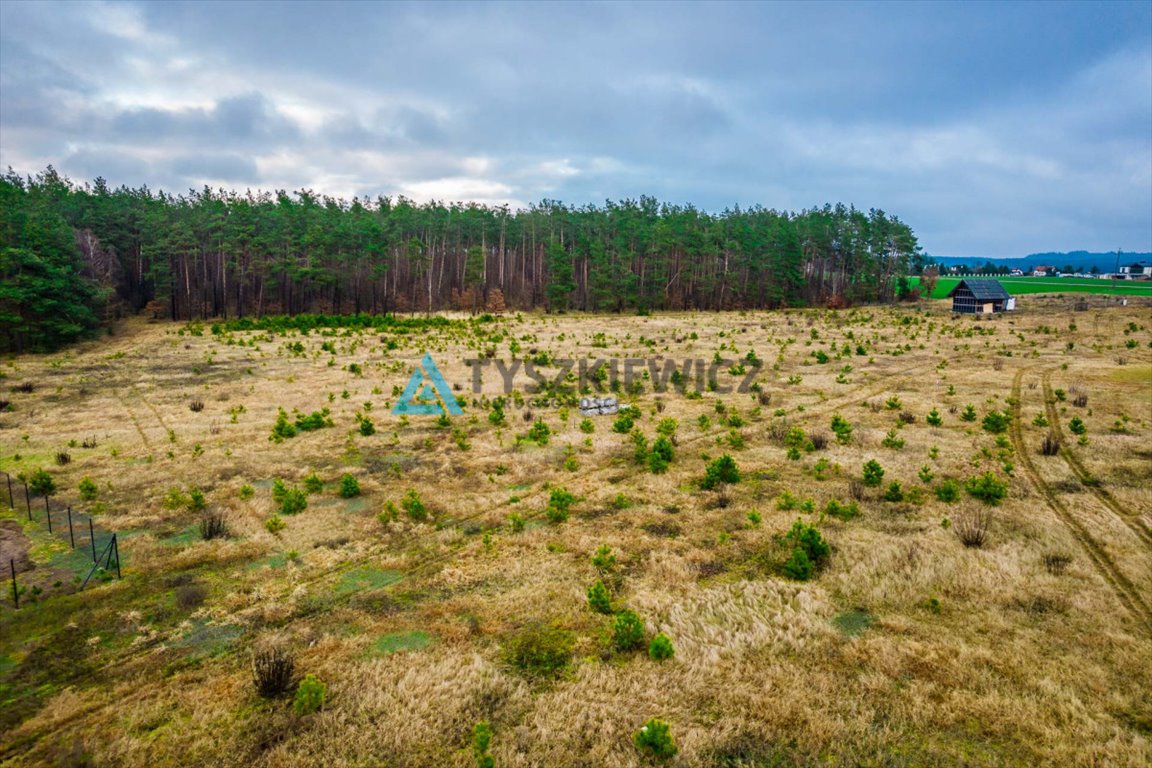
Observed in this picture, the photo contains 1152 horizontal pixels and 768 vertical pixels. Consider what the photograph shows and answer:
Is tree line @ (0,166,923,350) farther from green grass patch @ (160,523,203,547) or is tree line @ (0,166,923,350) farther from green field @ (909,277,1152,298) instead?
green grass patch @ (160,523,203,547)

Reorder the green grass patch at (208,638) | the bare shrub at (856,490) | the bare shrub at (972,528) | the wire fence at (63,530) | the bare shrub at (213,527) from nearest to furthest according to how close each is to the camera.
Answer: the green grass patch at (208,638), the wire fence at (63,530), the bare shrub at (972,528), the bare shrub at (213,527), the bare shrub at (856,490)

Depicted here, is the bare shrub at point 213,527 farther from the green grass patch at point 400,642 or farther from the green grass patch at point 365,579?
the green grass patch at point 400,642

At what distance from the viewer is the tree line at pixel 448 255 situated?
66875mm

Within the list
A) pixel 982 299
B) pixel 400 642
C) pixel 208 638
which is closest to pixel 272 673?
pixel 400 642

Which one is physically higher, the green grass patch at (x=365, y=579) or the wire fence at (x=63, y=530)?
the wire fence at (x=63, y=530)

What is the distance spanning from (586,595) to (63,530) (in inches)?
468

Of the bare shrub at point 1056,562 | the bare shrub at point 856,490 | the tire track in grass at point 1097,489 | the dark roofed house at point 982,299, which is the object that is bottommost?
the bare shrub at point 1056,562

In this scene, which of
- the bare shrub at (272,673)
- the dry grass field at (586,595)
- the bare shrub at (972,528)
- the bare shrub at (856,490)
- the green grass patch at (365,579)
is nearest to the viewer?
the dry grass field at (586,595)

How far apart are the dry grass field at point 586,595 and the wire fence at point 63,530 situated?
26 cm

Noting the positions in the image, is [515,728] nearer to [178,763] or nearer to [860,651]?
[178,763]

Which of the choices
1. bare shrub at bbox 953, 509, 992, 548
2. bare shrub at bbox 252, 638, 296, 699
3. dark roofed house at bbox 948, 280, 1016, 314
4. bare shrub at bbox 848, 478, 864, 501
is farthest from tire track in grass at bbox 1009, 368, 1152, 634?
dark roofed house at bbox 948, 280, 1016, 314

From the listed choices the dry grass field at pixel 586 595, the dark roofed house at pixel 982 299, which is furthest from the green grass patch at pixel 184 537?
the dark roofed house at pixel 982 299

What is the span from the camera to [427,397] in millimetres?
27469

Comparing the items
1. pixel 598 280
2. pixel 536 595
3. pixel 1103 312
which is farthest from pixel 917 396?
pixel 598 280
